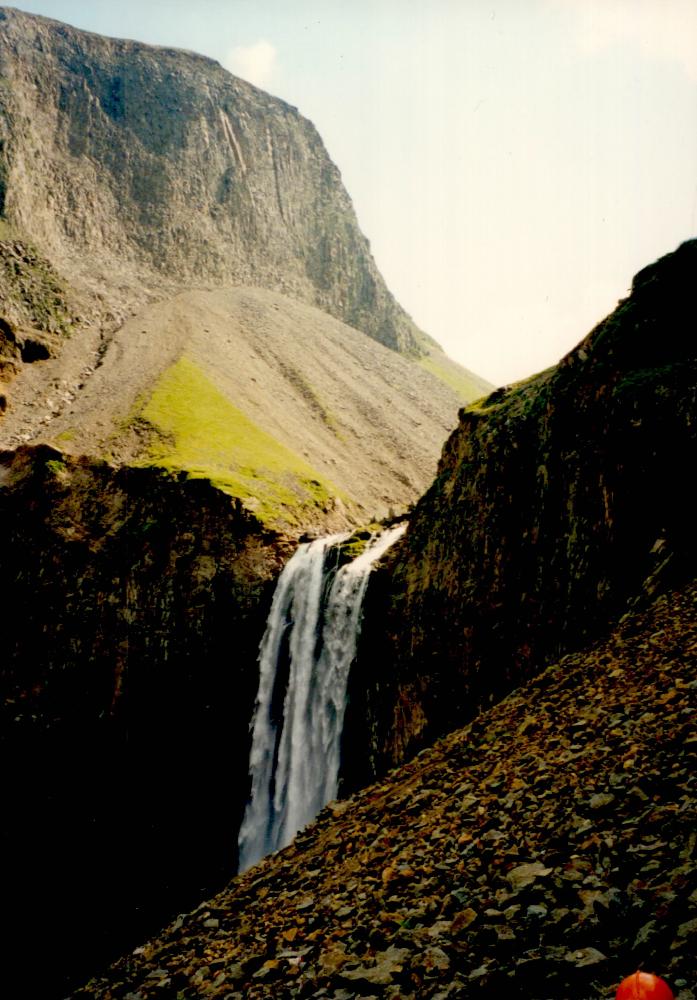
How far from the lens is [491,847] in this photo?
8758 millimetres

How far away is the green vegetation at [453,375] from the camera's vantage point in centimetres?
13652

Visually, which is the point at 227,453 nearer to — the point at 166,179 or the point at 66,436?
the point at 66,436


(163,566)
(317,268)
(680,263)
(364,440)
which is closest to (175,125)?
(317,268)

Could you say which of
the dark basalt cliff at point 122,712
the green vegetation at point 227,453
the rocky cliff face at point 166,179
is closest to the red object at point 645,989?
the dark basalt cliff at point 122,712

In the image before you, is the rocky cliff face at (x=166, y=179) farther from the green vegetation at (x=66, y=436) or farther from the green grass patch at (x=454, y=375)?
the green vegetation at (x=66, y=436)

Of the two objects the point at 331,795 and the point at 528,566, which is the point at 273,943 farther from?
→ the point at 331,795

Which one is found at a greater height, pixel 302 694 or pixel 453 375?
pixel 453 375

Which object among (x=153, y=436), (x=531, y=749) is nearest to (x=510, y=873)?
(x=531, y=749)

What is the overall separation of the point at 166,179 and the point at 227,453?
253ft

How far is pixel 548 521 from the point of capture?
67.9 ft

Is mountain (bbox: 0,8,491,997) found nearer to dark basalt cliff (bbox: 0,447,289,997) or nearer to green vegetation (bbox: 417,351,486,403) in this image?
dark basalt cliff (bbox: 0,447,289,997)

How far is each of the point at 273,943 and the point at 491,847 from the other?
3.67 m

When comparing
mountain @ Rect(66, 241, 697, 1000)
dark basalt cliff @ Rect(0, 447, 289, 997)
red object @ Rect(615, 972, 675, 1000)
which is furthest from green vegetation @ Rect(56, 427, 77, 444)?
red object @ Rect(615, 972, 675, 1000)

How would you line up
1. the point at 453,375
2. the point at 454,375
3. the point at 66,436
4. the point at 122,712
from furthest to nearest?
the point at 454,375
the point at 453,375
the point at 66,436
the point at 122,712
